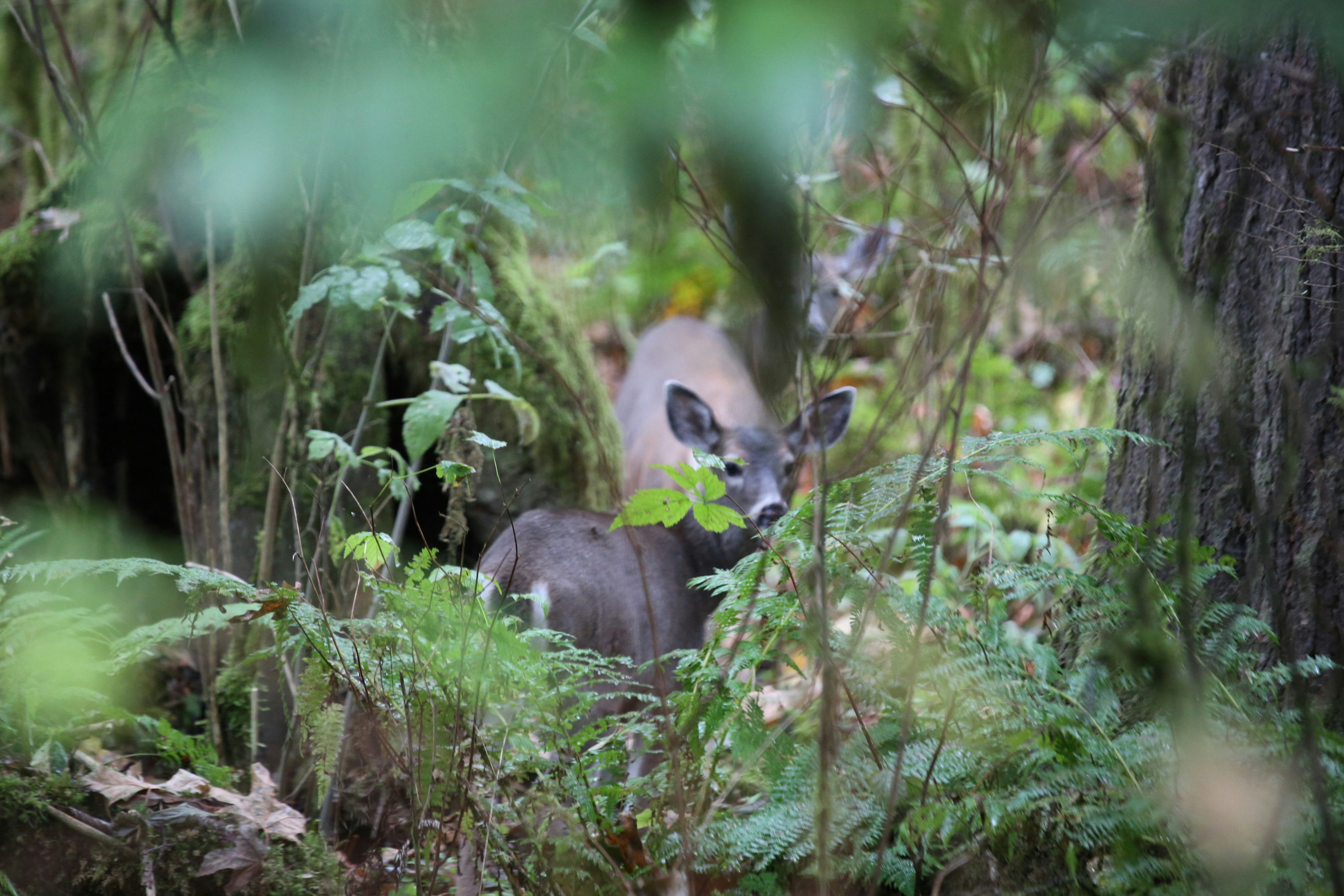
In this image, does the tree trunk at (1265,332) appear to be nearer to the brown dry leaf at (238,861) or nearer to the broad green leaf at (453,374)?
the broad green leaf at (453,374)

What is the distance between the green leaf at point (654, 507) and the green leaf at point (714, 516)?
0.10 feet

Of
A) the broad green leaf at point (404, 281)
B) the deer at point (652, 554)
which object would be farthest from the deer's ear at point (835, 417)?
the broad green leaf at point (404, 281)

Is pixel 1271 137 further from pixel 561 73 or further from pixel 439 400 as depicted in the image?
pixel 439 400

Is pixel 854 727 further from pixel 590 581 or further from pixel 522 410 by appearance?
pixel 522 410

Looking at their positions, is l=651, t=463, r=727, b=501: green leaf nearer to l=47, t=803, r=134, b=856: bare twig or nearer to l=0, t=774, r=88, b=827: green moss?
l=47, t=803, r=134, b=856: bare twig

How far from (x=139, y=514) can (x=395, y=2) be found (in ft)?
14.8

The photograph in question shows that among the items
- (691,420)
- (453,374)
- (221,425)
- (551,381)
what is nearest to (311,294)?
(453,374)

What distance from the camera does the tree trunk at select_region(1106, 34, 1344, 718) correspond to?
222cm

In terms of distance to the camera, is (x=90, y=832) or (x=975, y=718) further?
(x=90, y=832)

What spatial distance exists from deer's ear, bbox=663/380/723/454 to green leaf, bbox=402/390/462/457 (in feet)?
7.58

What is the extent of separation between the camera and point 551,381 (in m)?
4.67

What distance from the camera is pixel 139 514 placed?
449cm

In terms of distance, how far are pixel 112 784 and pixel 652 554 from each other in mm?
2376

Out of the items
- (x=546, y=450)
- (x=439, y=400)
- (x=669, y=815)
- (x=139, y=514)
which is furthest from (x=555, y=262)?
(x=669, y=815)
